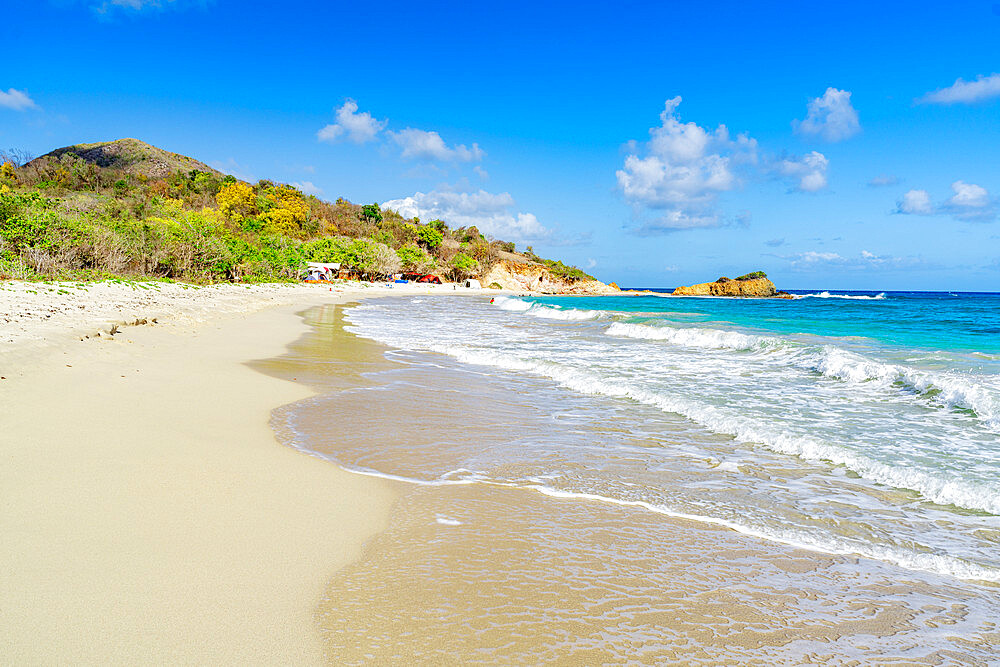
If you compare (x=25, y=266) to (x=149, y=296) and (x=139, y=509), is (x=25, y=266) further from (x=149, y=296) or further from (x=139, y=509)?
(x=139, y=509)

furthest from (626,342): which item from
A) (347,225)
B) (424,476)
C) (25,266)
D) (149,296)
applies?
(347,225)

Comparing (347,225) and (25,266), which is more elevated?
(347,225)

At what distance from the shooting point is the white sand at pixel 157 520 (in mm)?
2311

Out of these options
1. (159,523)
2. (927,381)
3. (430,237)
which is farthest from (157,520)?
(430,237)

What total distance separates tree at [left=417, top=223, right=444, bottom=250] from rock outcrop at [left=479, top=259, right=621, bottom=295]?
454 inches

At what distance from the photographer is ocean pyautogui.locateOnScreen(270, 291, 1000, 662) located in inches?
125

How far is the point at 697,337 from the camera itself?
1773 cm

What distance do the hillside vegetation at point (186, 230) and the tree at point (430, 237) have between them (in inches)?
7.7

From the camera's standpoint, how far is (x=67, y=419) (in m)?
5.25

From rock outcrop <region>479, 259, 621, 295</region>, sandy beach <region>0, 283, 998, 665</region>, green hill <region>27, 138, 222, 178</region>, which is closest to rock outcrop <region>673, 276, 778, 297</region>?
rock outcrop <region>479, 259, 621, 295</region>

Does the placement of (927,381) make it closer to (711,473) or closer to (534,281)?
(711,473)

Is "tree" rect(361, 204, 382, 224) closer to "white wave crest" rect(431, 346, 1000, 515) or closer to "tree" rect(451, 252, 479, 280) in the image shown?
"tree" rect(451, 252, 479, 280)

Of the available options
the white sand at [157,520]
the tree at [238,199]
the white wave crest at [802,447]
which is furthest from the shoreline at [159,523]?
the tree at [238,199]

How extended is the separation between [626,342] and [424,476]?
1362cm
